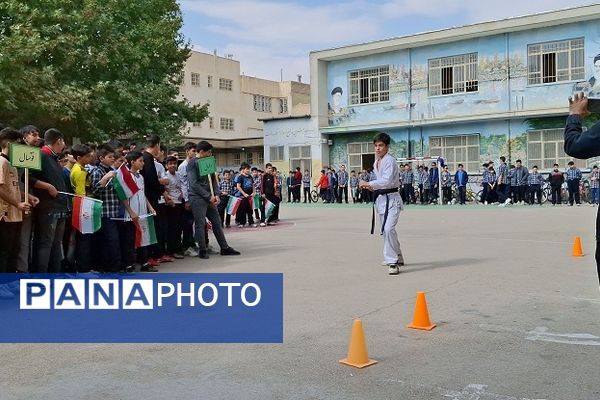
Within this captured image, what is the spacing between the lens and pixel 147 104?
2606cm

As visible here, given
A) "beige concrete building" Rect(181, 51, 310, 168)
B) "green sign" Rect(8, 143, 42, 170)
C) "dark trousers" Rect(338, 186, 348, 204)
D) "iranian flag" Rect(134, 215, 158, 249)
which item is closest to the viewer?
"green sign" Rect(8, 143, 42, 170)

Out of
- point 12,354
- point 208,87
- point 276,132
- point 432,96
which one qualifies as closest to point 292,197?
point 276,132

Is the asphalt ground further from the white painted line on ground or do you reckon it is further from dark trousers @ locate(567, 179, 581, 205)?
dark trousers @ locate(567, 179, 581, 205)

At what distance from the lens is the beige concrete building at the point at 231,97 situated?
5559 centimetres

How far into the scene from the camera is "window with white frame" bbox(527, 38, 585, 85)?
28.5m

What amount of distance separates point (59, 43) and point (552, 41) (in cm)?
2119

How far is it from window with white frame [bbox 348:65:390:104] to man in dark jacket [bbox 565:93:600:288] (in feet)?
101

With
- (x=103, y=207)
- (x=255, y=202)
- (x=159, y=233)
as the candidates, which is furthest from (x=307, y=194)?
(x=103, y=207)

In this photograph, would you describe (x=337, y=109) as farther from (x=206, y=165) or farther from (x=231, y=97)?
(x=206, y=165)

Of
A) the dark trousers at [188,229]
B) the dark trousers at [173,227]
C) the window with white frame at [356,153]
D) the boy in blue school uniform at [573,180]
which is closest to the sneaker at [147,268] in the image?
the dark trousers at [173,227]

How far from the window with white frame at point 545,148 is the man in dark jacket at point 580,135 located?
2621 cm

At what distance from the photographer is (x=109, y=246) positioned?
8.61m

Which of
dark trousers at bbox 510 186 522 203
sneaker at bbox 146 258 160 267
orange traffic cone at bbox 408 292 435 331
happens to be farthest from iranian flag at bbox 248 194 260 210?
dark trousers at bbox 510 186 522 203

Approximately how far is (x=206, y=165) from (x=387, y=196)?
3.23 metres
